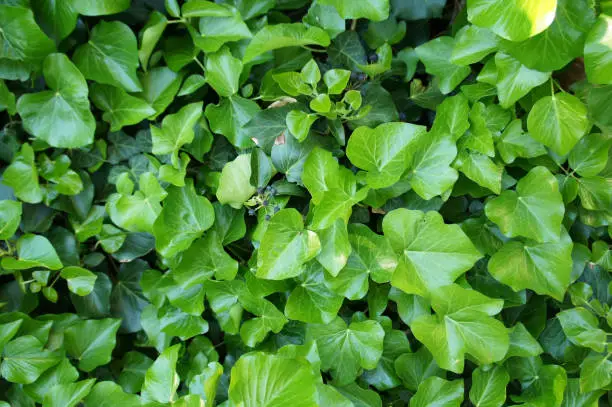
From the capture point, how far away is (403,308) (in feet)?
3.46

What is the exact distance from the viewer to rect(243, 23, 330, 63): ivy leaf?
0.99 m

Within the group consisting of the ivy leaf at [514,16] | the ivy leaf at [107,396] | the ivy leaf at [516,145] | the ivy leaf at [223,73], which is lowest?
the ivy leaf at [107,396]

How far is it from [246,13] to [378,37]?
10.7 inches

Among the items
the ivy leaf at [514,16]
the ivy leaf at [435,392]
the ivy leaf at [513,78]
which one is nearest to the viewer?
the ivy leaf at [514,16]

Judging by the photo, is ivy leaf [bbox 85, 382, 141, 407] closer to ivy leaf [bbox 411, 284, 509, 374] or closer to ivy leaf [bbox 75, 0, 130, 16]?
ivy leaf [bbox 411, 284, 509, 374]

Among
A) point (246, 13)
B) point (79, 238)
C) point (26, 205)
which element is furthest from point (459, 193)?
point (26, 205)

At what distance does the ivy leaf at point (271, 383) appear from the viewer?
860mm

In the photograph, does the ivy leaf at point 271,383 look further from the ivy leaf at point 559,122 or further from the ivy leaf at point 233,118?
the ivy leaf at point 559,122

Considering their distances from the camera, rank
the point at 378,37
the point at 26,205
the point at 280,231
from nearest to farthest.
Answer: the point at 280,231, the point at 378,37, the point at 26,205

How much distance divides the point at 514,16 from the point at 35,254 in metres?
1.02

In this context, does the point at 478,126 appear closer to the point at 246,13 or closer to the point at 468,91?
the point at 468,91

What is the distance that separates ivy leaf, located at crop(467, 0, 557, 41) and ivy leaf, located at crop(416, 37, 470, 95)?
0.17 metres

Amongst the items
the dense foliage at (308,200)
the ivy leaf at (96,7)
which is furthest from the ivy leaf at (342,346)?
the ivy leaf at (96,7)

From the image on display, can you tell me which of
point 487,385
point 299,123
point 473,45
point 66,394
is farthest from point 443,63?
point 66,394
